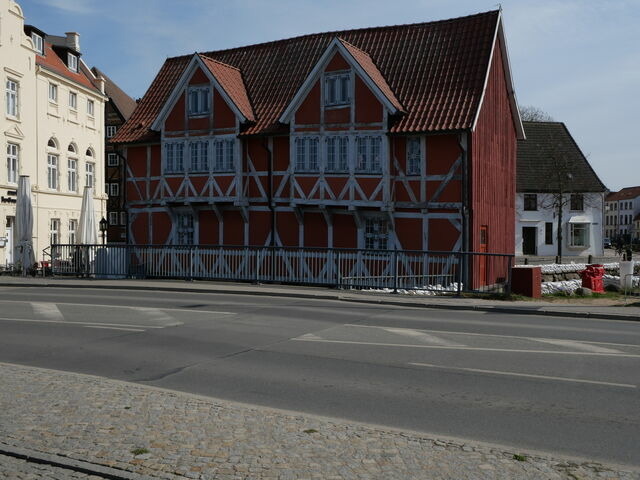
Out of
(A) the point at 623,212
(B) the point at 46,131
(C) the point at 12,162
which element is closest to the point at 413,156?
(C) the point at 12,162

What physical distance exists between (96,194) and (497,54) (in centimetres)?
2820

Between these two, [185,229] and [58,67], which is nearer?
[185,229]

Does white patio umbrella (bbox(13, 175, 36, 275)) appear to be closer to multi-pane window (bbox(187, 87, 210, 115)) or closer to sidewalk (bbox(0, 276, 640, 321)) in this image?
sidewalk (bbox(0, 276, 640, 321))

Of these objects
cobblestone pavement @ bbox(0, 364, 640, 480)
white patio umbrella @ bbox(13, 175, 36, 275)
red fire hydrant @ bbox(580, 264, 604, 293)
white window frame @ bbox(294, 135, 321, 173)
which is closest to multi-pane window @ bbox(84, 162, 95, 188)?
white patio umbrella @ bbox(13, 175, 36, 275)

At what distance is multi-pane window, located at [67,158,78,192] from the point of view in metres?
42.7

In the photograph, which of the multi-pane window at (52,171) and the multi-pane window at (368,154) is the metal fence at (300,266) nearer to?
the multi-pane window at (368,154)

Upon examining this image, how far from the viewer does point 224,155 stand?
30781mm

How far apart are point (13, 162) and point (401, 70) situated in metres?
21.1

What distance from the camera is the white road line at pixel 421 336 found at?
1214cm

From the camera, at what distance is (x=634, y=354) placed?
436 inches

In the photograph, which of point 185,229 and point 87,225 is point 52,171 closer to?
point 185,229

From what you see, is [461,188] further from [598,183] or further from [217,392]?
[598,183]

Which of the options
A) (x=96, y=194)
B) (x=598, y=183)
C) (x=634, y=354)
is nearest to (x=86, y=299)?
(x=634, y=354)

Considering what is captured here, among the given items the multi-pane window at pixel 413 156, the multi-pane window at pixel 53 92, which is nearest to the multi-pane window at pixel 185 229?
the multi-pane window at pixel 413 156
